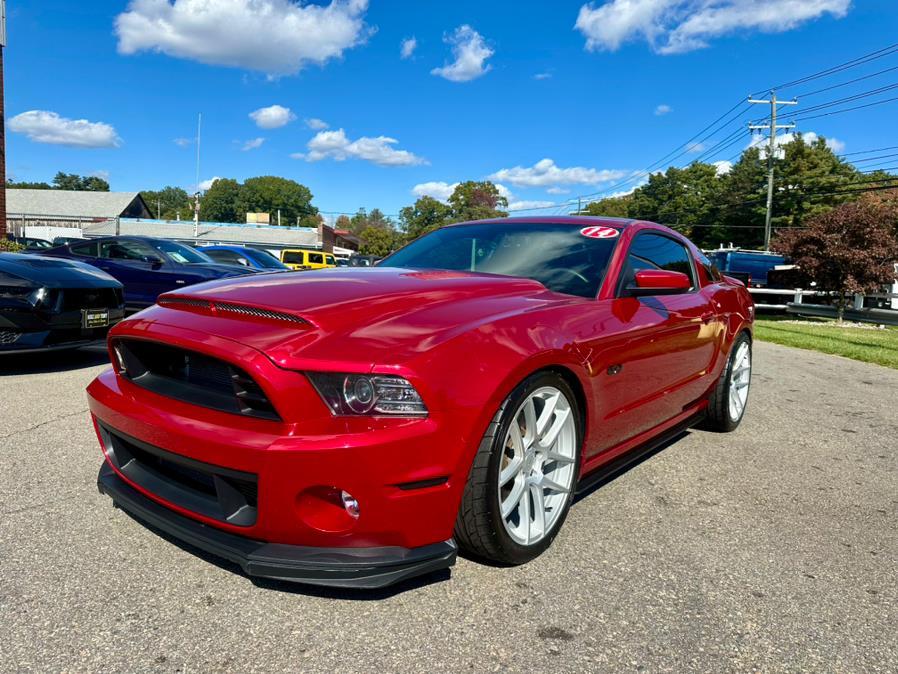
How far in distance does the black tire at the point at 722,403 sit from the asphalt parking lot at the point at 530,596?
935 millimetres

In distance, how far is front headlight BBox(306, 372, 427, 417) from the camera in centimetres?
197

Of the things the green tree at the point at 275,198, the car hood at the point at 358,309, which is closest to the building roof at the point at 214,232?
the car hood at the point at 358,309

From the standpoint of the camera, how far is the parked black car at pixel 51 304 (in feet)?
18.0

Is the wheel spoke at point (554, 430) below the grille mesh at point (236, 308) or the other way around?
below


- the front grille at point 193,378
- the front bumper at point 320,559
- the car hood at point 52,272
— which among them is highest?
the car hood at point 52,272

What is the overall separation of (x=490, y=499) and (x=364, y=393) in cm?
62

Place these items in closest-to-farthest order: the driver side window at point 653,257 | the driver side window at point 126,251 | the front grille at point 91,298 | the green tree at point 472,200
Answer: the driver side window at point 653,257
the front grille at point 91,298
the driver side window at point 126,251
the green tree at point 472,200

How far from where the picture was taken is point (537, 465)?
2.55 meters

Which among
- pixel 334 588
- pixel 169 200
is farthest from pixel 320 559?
pixel 169 200

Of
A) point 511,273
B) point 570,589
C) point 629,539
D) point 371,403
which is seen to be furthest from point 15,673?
point 511,273

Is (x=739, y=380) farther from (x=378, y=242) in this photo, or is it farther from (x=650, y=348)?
(x=378, y=242)

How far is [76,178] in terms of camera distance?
136m

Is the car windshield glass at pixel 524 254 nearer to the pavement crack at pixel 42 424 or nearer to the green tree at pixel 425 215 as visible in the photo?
the pavement crack at pixel 42 424

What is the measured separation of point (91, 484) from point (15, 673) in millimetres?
1544
